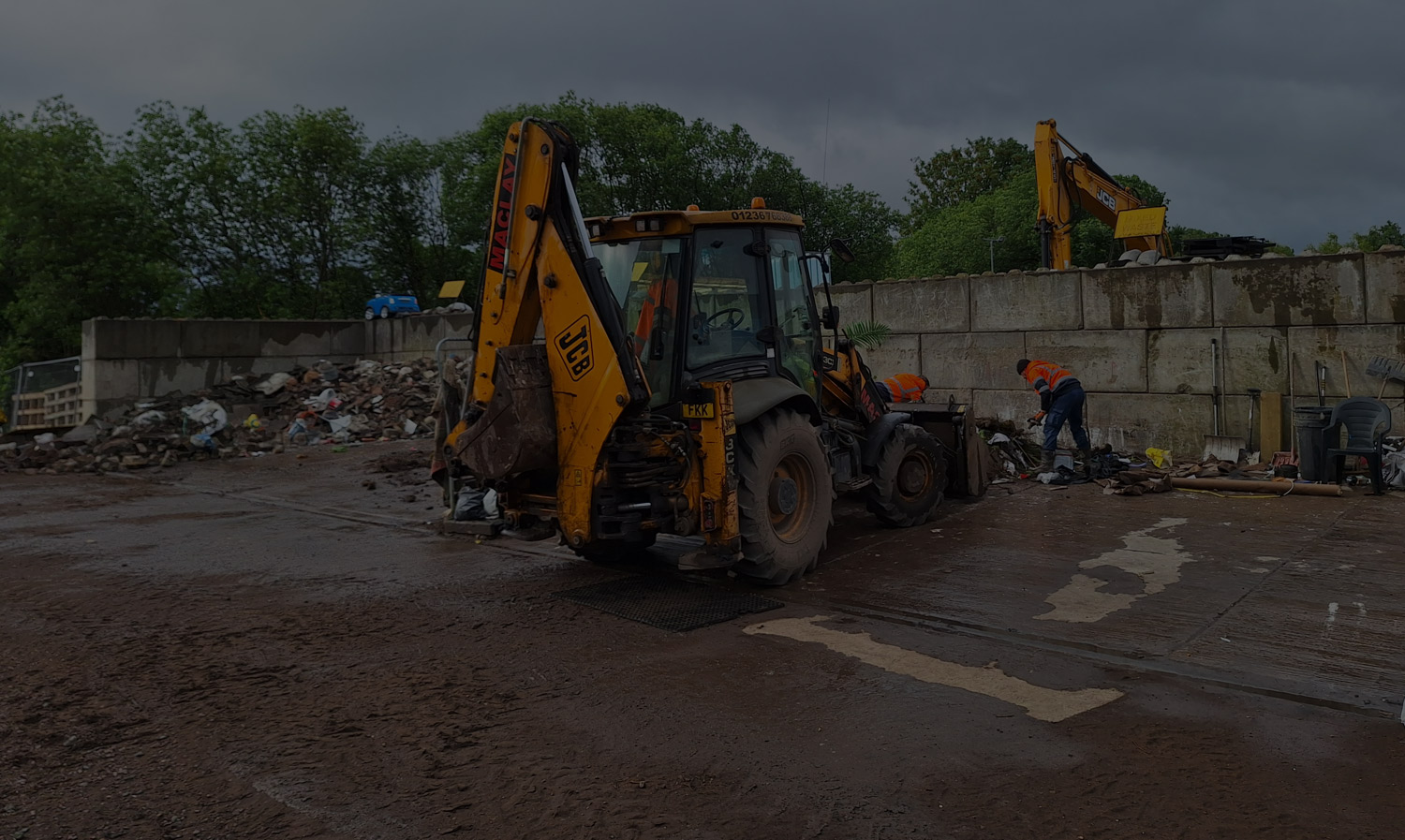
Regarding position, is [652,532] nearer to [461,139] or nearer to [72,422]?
[72,422]

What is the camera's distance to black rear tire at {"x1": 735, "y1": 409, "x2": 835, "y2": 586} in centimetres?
635

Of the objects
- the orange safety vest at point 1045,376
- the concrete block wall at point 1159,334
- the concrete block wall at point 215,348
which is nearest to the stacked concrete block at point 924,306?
the concrete block wall at point 1159,334

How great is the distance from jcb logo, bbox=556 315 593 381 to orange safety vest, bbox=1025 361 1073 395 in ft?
21.3

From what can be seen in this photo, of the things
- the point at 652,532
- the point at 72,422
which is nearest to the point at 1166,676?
the point at 652,532

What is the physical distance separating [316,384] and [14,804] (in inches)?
657

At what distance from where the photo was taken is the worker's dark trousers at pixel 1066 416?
10938mm

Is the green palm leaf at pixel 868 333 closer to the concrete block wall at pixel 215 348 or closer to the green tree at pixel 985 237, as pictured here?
the concrete block wall at pixel 215 348

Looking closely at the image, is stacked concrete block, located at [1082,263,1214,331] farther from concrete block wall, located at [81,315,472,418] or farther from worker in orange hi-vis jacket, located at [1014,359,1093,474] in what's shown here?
concrete block wall, located at [81,315,472,418]

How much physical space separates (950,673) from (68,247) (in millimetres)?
27784

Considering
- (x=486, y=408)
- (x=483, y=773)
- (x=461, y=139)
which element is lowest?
(x=483, y=773)

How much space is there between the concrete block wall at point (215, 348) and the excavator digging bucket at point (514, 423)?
45.2 ft

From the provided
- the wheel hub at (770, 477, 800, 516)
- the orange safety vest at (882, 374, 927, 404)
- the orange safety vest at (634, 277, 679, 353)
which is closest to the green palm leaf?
the orange safety vest at (882, 374, 927, 404)

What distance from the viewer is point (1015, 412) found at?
1261cm

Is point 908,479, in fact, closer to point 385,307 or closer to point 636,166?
point 385,307
